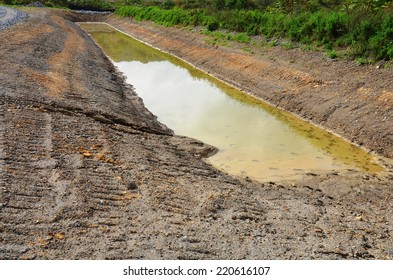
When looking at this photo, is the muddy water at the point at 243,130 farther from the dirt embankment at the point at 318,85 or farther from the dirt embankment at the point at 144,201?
the dirt embankment at the point at 144,201

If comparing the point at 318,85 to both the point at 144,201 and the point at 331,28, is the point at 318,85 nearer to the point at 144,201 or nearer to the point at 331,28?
the point at 331,28

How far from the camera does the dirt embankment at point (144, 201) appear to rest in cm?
604

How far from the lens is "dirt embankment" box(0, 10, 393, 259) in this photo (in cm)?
604

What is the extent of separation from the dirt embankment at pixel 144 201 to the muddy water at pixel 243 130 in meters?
0.90

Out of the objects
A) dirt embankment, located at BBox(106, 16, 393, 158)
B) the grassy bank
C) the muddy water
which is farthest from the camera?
the grassy bank

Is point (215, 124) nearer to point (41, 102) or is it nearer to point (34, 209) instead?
point (41, 102)

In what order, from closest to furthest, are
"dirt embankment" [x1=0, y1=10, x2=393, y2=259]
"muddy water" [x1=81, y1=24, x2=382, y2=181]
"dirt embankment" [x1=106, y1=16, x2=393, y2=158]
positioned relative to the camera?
1. "dirt embankment" [x1=0, y1=10, x2=393, y2=259]
2. "muddy water" [x1=81, y1=24, x2=382, y2=181]
3. "dirt embankment" [x1=106, y1=16, x2=393, y2=158]

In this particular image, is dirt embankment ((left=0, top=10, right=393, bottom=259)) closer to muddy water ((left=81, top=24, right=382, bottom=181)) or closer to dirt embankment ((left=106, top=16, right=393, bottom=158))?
muddy water ((left=81, top=24, right=382, bottom=181))

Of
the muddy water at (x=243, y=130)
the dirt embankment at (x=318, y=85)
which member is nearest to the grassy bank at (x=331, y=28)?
the dirt embankment at (x=318, y=85)

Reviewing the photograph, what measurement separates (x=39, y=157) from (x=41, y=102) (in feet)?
14.1

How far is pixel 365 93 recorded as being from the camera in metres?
15.2

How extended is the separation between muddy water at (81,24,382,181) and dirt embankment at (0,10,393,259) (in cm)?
90

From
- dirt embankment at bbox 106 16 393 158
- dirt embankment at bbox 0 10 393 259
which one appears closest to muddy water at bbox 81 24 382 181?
dirt embankment at bbox 106 16 393 158

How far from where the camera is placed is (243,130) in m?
14.5
